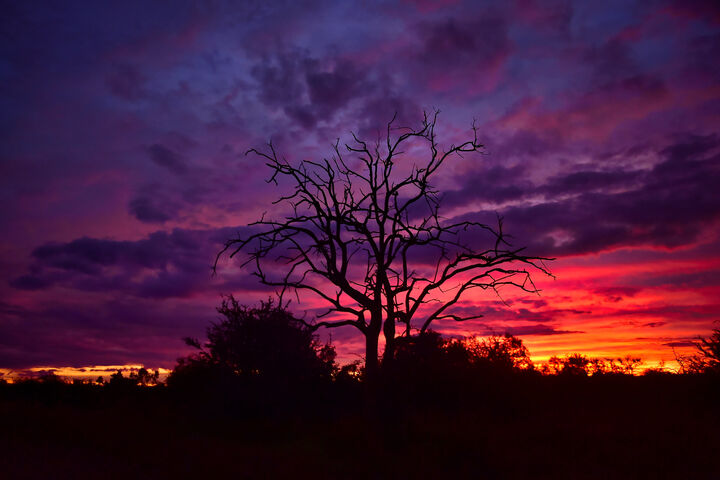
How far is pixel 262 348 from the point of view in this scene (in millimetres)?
22250

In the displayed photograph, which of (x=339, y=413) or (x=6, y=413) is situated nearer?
(x=6, y=413)

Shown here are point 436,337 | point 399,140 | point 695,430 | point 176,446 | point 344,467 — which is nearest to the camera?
point 344,467

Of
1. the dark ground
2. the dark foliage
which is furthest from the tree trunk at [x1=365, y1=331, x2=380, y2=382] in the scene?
the dark foliage

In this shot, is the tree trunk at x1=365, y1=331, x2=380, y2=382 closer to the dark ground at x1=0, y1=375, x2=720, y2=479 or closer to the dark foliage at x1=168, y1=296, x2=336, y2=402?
the dark ground at x1=0, y1=375, x2=720, y2=479

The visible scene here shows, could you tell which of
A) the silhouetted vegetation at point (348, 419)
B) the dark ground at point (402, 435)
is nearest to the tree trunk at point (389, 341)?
the silhouetted vegetation at point (348, 419)

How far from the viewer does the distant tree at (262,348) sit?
22047 mm

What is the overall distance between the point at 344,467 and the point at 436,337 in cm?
1349

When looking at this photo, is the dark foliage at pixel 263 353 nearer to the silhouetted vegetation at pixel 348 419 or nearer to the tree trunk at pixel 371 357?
the silhouetted vegetation at pixel 348 419

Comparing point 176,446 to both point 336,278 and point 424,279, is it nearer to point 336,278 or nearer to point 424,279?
point 336,278

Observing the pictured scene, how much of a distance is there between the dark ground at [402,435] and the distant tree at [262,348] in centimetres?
97

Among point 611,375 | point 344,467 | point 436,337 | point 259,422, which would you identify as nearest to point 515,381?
point 436,337

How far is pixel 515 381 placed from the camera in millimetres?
23156

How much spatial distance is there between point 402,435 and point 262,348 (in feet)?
29.1

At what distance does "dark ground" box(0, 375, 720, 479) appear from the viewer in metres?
11.9
